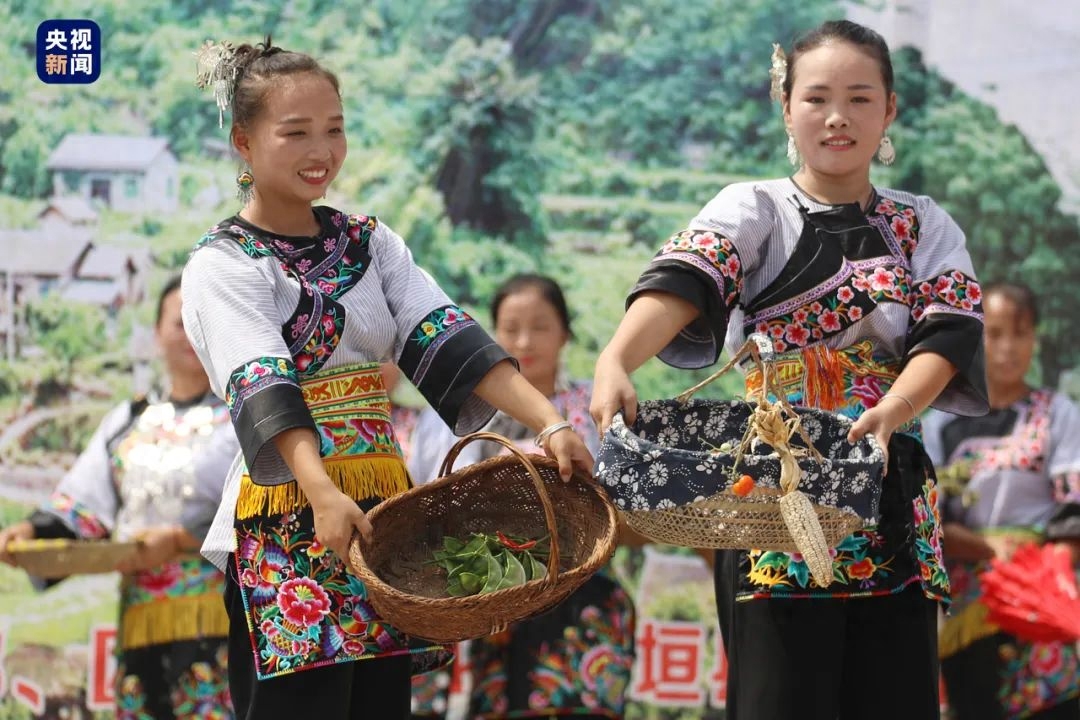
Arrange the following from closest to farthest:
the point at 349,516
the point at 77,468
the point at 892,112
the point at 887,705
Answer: the point at 349,516
the point at 887,705
the point at 892,112
the point at 77,468

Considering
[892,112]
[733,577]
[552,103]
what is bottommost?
[733,577]

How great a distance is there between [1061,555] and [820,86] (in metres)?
2.21

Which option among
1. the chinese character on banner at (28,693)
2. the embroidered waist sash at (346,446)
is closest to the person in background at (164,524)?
the chinese character on banner at (28,693)

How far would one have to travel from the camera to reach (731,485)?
107 inches

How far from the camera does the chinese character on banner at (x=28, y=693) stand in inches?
210

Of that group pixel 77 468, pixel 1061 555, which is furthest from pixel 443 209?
pixel 1061 555

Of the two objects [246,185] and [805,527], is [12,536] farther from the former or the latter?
[805,527]

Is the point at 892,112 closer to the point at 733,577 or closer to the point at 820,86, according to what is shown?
the point at 820,86

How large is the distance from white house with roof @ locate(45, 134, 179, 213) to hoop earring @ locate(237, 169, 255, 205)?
2.38m

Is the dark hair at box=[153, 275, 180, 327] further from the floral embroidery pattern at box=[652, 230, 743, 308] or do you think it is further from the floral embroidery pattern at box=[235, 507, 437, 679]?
the floral embroidery pattern at box=[652, 230, 743, 308]

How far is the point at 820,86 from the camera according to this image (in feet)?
10.3

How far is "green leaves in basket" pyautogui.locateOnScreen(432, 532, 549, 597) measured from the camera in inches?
113

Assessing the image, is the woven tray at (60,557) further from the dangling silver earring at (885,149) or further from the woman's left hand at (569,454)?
the dangling silver earring at (885,149)

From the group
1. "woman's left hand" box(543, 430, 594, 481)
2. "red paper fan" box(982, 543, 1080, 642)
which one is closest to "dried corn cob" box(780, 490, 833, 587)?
"woman's left hand" box(543, 430, 594, 481)
